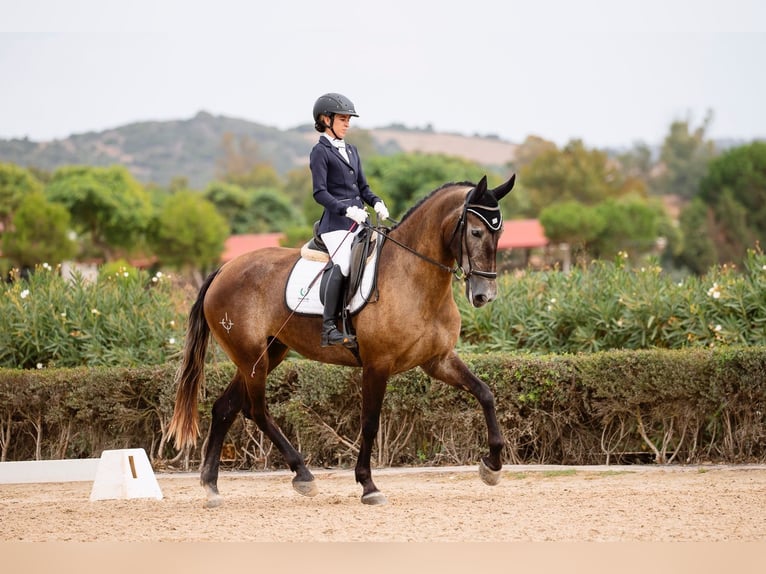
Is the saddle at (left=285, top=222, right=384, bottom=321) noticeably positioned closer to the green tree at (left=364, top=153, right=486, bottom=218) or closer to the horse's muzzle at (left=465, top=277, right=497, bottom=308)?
the horse's muzzle at (left=465, top=277, right=497, bottom=308)

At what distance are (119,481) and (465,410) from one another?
354 centimetres

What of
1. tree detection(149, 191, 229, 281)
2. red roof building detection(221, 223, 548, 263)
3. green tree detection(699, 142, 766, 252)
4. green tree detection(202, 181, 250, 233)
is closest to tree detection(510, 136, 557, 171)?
green tree detection(202, 181, 250, 233)

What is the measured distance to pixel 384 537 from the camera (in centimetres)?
663

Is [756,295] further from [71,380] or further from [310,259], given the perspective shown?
[71,380]

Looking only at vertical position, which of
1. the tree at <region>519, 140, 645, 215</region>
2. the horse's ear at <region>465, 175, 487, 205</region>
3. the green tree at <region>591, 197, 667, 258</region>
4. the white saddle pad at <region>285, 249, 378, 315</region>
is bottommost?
the white saddle pad at <region>285, 249, 378, 315</region>

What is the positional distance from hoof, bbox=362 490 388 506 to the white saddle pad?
145 cm

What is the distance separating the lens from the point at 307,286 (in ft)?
28.8

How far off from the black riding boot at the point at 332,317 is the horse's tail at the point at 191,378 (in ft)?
5.18

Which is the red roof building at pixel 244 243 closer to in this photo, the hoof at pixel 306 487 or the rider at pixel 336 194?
the rider at pixel 336 194

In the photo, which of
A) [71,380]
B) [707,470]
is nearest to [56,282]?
[71,380]

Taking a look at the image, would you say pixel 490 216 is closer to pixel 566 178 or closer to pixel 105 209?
pixel 105 209

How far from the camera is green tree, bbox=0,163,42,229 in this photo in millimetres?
77562

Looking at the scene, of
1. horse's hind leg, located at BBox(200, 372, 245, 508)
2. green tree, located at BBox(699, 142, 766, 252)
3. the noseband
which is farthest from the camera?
green tree, located at BBox(699, 142, 766, 252)

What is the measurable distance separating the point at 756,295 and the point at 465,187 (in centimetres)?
483
